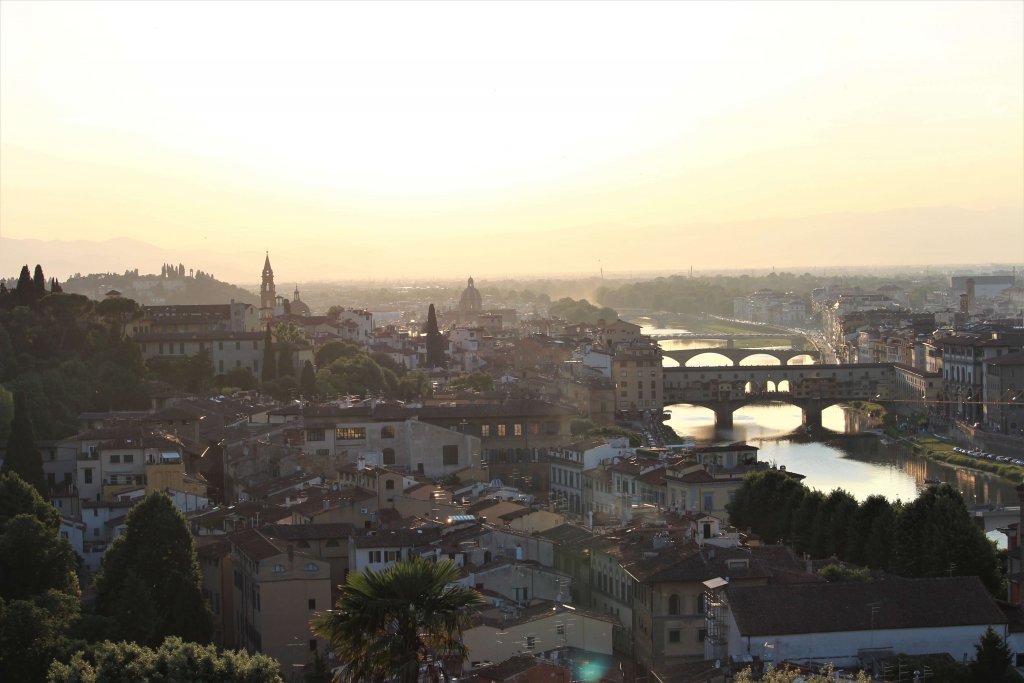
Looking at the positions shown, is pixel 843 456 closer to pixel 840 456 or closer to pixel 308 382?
pixel 840 456

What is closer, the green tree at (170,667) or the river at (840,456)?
the green tree at (170,667)

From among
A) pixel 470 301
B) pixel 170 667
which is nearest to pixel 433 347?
pixel 170 667

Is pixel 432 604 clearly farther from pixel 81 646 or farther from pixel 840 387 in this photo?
pixel 840 387

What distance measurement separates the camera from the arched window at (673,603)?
12812 millimetres

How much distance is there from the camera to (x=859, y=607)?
11.5m

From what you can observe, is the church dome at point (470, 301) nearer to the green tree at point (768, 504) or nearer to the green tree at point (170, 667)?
the green tree at point (768, 504)

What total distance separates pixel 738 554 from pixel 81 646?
4912 mm

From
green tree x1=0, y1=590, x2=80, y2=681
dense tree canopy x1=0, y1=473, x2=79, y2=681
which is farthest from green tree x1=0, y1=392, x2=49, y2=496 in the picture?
green tree x1=0, y1=590, x2=80, y2=681

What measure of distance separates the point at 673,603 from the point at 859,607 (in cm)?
178

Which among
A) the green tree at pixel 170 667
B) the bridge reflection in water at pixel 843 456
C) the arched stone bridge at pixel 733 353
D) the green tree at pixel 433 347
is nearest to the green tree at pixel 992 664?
the green tree at pixel 170 667

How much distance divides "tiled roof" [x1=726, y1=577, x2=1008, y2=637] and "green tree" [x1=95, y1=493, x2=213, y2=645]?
4.33 meters

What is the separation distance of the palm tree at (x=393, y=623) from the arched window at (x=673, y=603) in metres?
4.62

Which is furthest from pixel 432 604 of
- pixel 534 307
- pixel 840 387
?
pixel 534 307

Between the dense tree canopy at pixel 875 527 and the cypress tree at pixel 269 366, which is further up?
the cypress tree at pixel 269 366
